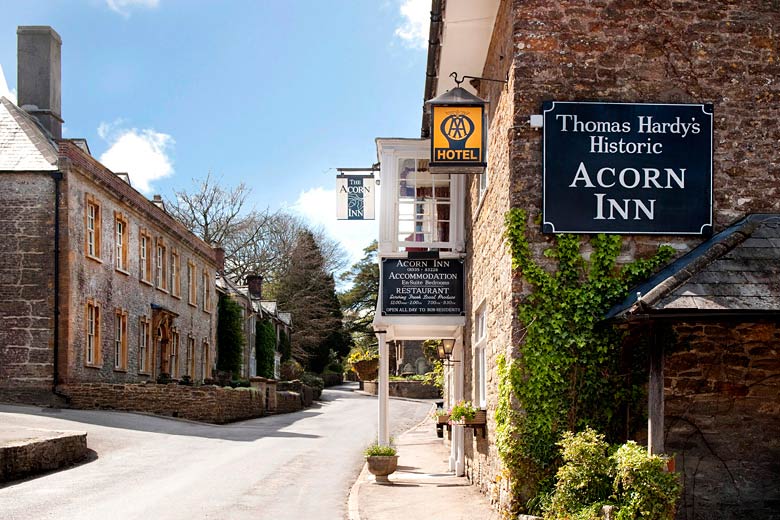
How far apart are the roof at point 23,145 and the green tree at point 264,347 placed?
2824 cm

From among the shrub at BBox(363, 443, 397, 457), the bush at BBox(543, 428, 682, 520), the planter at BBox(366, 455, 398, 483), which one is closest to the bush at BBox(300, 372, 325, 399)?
the shrub at BBox(363, 443, 397, 457)

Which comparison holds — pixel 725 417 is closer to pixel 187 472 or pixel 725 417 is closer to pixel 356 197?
pixel 187 472

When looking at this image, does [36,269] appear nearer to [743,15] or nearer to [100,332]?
[100,332]

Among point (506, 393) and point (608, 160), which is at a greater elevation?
point (608, 160)

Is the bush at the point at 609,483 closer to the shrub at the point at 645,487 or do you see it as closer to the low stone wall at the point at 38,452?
the shrub at the point at 645,487

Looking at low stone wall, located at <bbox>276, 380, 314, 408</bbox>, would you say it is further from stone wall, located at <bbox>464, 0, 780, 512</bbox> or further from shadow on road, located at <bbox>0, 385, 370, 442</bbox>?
stone wall, located at <bbox>464, 0, 780, 512</bbox>

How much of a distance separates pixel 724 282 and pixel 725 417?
1.88m

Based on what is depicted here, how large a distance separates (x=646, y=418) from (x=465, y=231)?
688 cm

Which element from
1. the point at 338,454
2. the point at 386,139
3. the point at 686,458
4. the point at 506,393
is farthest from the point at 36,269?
the point at 686,458

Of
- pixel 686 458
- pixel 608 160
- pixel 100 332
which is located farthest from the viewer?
pixel 100 332

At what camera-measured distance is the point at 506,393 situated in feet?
35.6

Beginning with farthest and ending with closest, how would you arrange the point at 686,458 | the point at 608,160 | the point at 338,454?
the point at 338,454, the point at 608,160, the point at 686,458

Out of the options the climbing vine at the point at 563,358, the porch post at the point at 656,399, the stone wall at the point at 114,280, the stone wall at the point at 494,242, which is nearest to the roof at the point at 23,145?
the stone wall at the point at 114,280

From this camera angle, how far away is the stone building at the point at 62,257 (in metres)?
25.8
